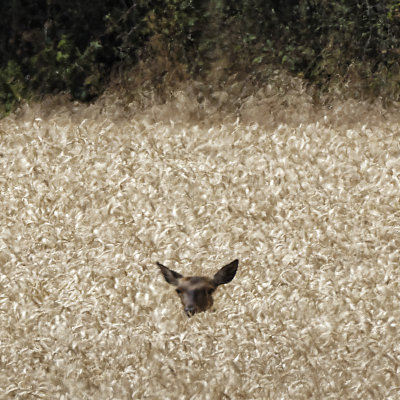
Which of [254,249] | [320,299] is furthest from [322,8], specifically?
[320,299]

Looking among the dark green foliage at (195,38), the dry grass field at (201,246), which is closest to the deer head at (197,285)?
the dry grass field at (201,246)

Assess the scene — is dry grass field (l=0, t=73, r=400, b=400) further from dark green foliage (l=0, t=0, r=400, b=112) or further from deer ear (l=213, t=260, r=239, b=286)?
dark green foliage (l=0, t=0, r=400, b=112)

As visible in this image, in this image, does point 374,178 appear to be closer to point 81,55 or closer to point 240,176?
point 240,176

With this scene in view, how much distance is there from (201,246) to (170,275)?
3.56 feet

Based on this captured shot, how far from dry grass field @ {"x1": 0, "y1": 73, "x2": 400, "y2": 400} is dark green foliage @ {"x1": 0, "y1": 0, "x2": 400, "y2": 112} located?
622mm

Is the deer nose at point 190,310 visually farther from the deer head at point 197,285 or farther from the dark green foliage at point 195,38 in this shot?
the dark green foliage at point 195,38

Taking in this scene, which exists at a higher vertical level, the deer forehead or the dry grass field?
the deer forehead

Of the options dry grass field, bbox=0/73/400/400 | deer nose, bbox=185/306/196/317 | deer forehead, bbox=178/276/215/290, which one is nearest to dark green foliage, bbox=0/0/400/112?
dry grass field, bbox=0/73/400/400

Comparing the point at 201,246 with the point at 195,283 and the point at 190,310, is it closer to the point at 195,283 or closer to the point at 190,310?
the point at 195,283

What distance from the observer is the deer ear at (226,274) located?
28.4 feet

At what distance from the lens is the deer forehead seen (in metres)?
8.48

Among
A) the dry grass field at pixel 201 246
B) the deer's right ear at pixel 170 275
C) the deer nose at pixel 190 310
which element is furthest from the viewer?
the deer's right ear at pixel 170 275

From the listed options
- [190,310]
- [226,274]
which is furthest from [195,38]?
[190,310]

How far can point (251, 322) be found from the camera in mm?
8352
